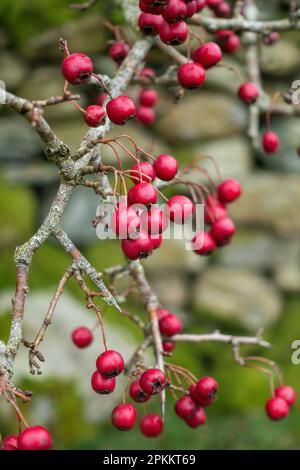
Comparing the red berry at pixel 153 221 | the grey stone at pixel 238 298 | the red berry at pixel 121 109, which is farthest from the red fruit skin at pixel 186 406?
the grey stone at pixel 238 298

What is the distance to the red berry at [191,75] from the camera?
104 cm

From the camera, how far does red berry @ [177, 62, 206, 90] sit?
1035 mm

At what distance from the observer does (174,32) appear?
3.20 feet

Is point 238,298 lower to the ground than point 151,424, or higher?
higher

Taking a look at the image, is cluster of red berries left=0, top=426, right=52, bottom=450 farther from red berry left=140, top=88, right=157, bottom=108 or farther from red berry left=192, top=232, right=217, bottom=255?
red berry left=140, top=88, right=157, bottom=108

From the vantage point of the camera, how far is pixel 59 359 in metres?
2.68

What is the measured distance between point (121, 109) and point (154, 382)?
15.4 inches

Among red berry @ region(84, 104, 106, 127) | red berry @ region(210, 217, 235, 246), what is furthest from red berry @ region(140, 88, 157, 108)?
red berry @ region(84, 104, 106, 127)

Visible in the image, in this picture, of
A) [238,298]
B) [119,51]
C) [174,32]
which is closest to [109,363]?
[174,32]

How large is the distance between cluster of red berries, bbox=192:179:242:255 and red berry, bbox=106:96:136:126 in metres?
0.35

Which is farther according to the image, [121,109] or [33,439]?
[121,109]

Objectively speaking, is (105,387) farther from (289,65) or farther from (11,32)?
(289,65)

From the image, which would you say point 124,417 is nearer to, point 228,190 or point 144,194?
point 144,194

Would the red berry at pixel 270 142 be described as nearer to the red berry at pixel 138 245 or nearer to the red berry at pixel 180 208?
the red berry at pixel 180 208
